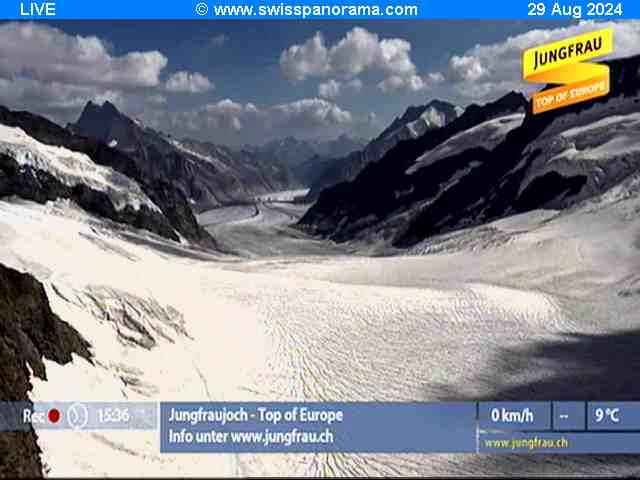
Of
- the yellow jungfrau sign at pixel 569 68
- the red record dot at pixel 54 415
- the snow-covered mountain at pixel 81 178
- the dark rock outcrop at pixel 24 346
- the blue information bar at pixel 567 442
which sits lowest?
the blue information bar at pixel 567 442

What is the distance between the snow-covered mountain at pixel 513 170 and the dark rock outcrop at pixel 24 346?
212 ft

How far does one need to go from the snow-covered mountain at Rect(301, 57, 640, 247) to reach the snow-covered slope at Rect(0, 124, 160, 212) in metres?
52.3

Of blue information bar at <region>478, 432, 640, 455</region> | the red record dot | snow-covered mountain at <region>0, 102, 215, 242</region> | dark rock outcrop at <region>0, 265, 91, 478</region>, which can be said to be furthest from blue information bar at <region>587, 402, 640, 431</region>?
snow-covered mountain at <region>0, 102, 215, 242</region>

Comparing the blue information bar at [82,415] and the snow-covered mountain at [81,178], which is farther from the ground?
the snow-covered mountain at [81,178]

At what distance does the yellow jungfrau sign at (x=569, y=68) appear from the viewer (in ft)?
83.4

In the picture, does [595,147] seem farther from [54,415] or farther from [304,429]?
[54,415]

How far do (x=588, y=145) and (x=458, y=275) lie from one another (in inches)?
1947

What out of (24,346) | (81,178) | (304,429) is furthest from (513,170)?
(24,346)

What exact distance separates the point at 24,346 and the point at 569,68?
2424 centimetres

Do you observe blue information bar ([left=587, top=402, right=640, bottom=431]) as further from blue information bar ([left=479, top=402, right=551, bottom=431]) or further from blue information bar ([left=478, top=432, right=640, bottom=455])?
blue information bar ([left=479, top=402, right=551, bottom=431])

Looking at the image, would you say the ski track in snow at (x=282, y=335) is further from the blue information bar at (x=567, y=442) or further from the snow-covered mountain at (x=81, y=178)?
the snow-covered mountain at (x=81, y=178)

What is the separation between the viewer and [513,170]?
4407 inches

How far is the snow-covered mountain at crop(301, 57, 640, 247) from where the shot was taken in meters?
81.0

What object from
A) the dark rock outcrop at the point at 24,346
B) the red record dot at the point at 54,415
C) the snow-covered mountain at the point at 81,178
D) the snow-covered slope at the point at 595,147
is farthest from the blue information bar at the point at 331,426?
the snow-covered mountain at the point at 81,178
